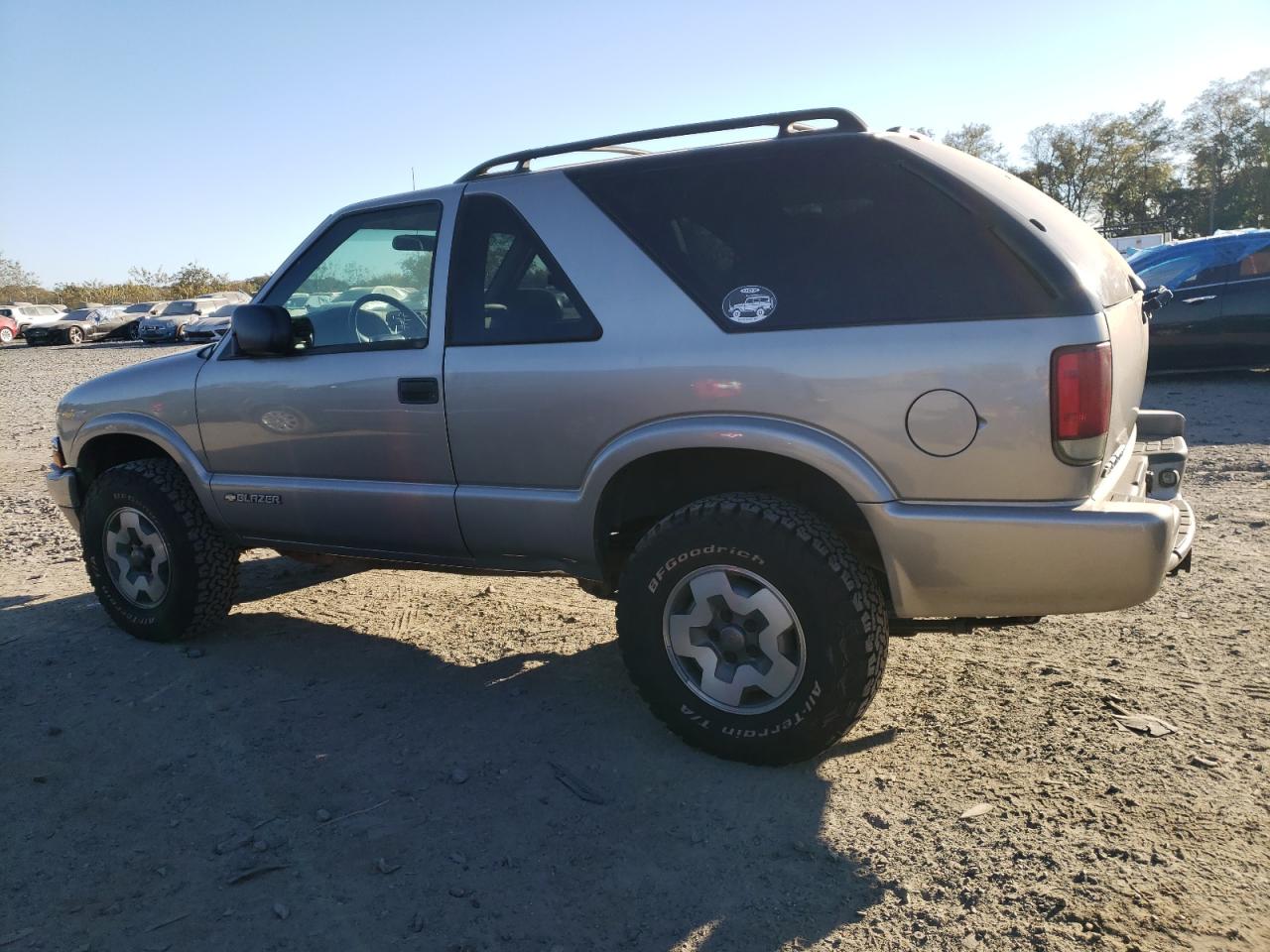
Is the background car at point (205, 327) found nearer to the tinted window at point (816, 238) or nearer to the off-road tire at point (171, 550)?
the off-road tire at point (171, 550)

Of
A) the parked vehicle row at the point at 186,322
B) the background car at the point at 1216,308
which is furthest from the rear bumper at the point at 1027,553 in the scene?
the parked vehicle row at the point at 186,322

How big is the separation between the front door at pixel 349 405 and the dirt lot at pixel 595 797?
692mm

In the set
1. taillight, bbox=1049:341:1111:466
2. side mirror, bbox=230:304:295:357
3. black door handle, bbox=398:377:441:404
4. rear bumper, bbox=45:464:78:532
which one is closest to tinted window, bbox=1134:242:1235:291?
taillight, bbox=1049:341:1111:466

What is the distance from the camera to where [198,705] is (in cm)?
393

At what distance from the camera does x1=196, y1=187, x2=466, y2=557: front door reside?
3.76 meters

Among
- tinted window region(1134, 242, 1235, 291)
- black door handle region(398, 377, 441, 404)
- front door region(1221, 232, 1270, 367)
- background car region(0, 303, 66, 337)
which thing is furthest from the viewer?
background car region(0, 303, 66, 337)

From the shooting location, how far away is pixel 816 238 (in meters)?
3.02

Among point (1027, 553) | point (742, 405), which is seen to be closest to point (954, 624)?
point (1027, 553)

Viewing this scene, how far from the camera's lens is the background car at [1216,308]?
10.1m

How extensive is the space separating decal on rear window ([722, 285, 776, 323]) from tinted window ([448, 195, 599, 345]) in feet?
1.64

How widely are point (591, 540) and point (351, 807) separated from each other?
3.90 ft

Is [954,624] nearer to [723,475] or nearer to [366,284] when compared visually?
[723,475]

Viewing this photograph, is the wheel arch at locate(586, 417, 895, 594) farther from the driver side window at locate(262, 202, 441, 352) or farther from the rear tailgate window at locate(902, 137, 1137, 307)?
the driver side window at locate(262, 202, 441, 352)

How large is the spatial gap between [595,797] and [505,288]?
186 cm
